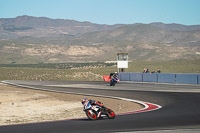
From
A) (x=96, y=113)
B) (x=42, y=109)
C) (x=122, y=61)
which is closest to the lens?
(x=96, y=113)

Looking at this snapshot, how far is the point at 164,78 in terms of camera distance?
4409cm

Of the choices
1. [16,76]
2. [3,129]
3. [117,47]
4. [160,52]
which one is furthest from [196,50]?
[3,129]

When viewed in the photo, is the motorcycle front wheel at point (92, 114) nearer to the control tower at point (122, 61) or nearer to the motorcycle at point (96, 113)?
the motorcycle at point (96, 113)

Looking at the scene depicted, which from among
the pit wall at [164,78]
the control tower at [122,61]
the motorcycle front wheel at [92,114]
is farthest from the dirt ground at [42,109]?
the control tower at [122,61]

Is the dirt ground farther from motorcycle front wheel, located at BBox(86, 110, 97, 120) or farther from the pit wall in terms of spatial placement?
the pit wall

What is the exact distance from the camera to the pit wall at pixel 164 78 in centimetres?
4062

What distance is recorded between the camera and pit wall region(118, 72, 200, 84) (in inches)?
1599

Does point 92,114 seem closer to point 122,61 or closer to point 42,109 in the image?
point 42,109

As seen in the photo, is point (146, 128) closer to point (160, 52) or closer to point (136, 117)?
point (136, 117)

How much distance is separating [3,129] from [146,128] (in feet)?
15.8

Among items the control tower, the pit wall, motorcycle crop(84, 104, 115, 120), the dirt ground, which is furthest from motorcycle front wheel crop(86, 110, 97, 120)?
the control tower

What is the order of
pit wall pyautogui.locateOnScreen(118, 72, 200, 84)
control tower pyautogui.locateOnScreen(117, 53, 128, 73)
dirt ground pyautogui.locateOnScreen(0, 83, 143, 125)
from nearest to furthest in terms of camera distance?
dirt ground pyautogui.locateOnScreen(0, 83, 143, 125)
pit wall pyautogui.locateOnScreen(118, 72, 200, 84)
control tower pyautogui.locateOnScreen(117, 53, 128, 73)

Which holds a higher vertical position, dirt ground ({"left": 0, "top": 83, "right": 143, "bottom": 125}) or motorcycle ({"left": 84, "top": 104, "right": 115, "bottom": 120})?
motorcycle ({"left": 84, "top": 104, "right": 115, "bottom": 120})

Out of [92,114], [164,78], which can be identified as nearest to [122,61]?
[164,78]
